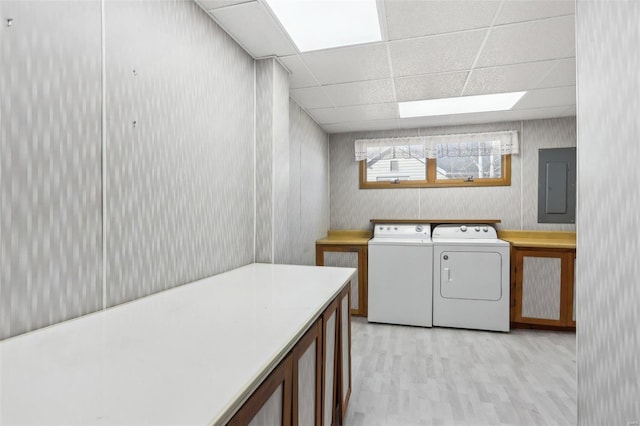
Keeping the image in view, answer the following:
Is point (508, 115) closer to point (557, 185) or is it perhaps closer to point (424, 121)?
point (424, 121)

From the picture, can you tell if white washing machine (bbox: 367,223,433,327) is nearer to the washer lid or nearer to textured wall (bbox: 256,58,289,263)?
the washer lid

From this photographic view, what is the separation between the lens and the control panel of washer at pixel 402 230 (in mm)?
3887

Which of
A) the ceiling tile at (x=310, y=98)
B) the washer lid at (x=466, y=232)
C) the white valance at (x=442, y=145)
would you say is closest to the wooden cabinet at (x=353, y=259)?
the washer lid at (x=466, y=232)

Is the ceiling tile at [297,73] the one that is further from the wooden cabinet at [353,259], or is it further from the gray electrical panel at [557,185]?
the gray electrical panel at [557,185]

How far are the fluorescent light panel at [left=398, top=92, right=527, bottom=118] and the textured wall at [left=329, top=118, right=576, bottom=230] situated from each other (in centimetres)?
57

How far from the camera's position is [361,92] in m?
2.89

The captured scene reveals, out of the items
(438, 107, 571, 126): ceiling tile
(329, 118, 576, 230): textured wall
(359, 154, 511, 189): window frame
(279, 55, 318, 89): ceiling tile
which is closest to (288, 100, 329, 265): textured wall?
(329, 118, 576, 230): textured wall

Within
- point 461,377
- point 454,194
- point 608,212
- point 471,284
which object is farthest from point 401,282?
point 608,212

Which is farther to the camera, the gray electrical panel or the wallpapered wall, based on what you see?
the gray electrical panel

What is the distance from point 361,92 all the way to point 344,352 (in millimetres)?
2183

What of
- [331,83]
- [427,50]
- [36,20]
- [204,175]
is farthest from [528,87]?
[36,20]

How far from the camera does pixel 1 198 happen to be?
2.80 feet

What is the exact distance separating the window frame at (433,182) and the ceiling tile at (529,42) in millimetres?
1793

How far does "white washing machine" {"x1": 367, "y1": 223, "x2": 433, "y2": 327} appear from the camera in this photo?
11.2 feet
